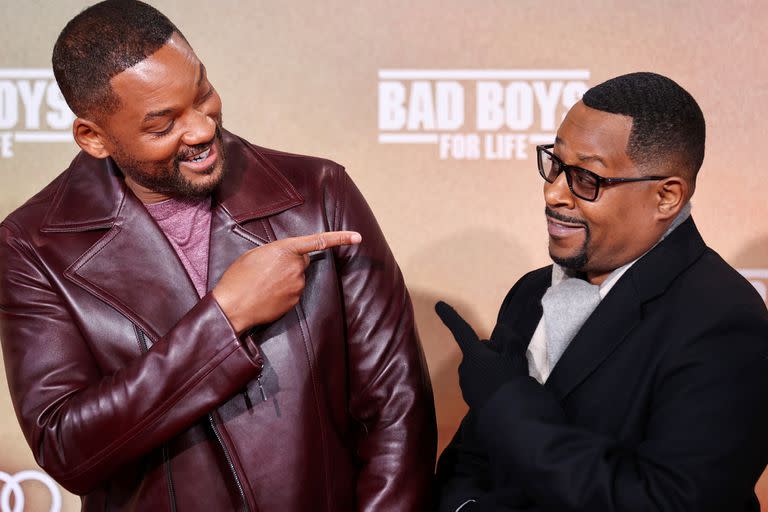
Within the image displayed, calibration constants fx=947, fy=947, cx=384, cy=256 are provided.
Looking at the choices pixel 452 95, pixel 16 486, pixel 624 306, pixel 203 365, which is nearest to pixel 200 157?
pixel 203 365

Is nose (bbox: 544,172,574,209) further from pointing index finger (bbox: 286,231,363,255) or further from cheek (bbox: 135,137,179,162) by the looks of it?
cheek (bbox: 135,137,179,162)

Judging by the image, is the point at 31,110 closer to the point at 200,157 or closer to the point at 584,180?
the point at 200,157

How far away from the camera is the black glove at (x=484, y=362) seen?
157cm

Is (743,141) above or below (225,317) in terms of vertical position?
above

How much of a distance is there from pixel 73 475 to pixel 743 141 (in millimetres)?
2016

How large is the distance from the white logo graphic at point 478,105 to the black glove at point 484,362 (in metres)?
1.05

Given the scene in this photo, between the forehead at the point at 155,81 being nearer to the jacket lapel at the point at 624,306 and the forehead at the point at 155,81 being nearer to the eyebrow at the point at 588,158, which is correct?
the eyebrow at the point at 588,158

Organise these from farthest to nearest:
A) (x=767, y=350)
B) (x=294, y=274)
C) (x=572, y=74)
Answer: (x=572, y=74) → (x=294, y=274) → (x=767, y=350)

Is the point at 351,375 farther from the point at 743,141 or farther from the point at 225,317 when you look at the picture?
the point at 743,141

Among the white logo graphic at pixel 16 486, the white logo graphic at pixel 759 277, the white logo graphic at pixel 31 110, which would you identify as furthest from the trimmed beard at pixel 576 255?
the white logo graphic at pixel 16 486

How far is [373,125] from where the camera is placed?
2.70 meters

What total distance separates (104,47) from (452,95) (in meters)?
1.27

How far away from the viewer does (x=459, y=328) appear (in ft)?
5.57

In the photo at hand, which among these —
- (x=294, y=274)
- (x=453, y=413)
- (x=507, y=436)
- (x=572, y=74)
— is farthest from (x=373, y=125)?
(x=507, y=436)
